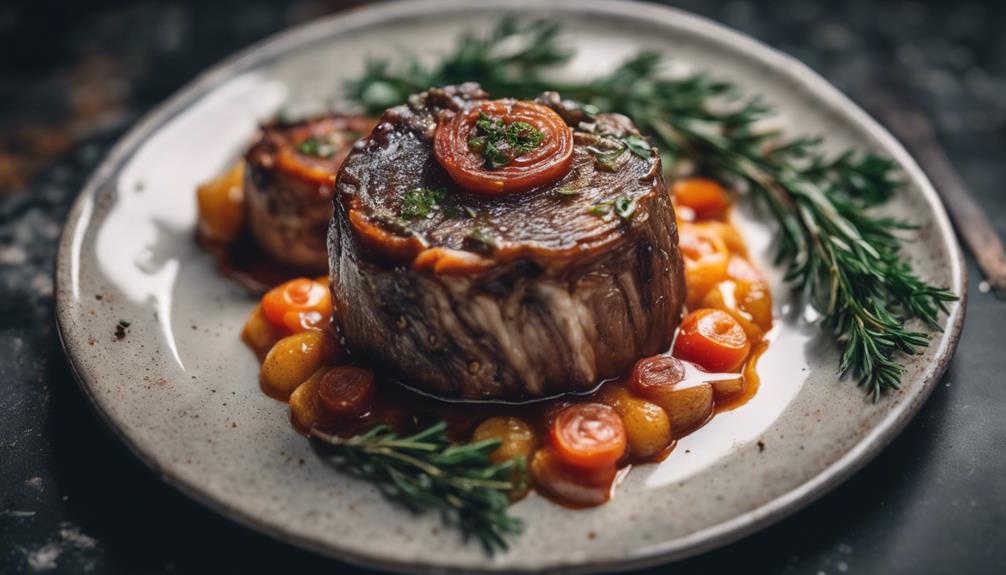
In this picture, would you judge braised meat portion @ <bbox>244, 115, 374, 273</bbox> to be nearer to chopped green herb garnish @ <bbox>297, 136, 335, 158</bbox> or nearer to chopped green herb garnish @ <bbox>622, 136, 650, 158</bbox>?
chopped green herb garnish @ <bbox>297, 136, 335, 158</bbox>

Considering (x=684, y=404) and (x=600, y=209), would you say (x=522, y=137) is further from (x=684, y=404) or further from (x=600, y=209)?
(x=684, y=404)

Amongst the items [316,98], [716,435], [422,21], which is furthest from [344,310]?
[422,21]

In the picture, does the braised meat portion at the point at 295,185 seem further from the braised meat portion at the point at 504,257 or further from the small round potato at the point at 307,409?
the small round potato at the point at 307,409

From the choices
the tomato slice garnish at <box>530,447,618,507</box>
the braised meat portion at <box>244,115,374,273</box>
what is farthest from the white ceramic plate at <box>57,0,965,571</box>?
the braised meat portion at <box>244,115,374,273</box>

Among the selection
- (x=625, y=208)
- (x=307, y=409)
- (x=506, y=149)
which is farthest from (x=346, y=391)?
(x=625, y=208)

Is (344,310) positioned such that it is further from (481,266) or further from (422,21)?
(422,21)

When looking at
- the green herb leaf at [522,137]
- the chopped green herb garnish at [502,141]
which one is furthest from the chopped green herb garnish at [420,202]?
the green herb leaf at [522,137]
